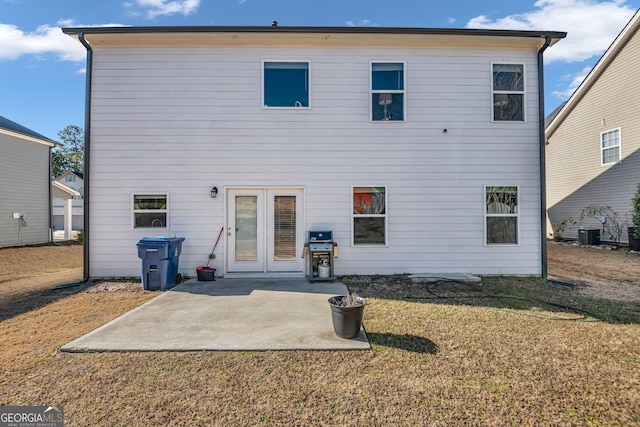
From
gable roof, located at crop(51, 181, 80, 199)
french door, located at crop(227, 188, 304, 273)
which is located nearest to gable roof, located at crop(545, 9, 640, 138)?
french door, located at crop(227, 188, 304, 273)

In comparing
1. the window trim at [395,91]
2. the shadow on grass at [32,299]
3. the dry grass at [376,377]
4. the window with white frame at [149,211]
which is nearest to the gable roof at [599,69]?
the window trim at [395,91]

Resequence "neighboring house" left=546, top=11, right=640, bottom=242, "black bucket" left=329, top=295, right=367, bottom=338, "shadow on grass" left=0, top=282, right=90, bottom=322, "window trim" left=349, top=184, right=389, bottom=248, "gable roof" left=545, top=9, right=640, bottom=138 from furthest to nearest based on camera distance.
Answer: "neighboring house" left=546, top=11, right=640, bottom=242
"gable roof" left=545, top=9, right=640, bottom=138
"window trim" left=349, top=184, right=389, bottom=248
"shadow on grass" left=0, top=282, right=90, bottom=322
"black bucket" left=329, top=295, right=367, bottom=338

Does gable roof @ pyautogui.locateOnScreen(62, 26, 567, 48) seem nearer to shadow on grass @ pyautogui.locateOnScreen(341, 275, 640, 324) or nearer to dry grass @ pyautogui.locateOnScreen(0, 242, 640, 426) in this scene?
shadow on grass @ pyautogui.locateOnScreen(341, 275, 640, 324)

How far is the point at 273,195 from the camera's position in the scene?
7016 mm

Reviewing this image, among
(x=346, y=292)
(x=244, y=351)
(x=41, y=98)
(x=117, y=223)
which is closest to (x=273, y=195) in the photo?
(x=346, y=292)

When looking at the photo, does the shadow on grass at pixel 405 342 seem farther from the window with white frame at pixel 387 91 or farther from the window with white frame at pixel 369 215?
the window with white frame at pixel 387 91

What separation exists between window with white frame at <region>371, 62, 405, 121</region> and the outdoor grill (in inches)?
117

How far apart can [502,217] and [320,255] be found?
4319 millimetres

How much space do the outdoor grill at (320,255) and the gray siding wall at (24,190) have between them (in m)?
13.9

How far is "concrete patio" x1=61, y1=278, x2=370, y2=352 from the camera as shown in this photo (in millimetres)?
3486

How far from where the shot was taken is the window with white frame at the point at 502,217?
7066 millimetres

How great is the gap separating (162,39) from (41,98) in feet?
95.7

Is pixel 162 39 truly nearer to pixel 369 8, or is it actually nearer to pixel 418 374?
pixel 369 8
